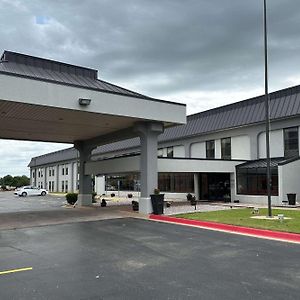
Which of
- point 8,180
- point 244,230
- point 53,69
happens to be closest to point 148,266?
point 244,230

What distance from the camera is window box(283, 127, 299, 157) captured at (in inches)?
1167

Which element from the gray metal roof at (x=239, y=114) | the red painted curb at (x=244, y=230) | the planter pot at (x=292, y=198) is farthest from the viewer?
the gray metal roof at (x=239, y=114)

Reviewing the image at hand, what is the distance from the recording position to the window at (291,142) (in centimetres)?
2964

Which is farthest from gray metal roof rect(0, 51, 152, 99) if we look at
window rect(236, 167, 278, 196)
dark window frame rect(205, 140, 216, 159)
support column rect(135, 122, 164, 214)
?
dark window frame rect(205, 140, 216, 159)

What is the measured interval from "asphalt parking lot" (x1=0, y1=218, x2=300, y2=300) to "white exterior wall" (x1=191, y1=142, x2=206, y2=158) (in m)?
24.7

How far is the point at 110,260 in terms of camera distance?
9.56 m

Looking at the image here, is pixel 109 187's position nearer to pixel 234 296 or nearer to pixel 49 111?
pixel 49 111

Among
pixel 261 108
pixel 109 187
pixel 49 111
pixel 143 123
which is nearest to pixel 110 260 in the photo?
pixel 49 111

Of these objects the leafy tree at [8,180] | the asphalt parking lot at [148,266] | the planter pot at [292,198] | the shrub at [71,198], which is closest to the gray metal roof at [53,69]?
the asphalt parking lot at [148,266]

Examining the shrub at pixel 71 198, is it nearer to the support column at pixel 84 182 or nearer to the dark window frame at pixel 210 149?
the support column at pixel 84 182

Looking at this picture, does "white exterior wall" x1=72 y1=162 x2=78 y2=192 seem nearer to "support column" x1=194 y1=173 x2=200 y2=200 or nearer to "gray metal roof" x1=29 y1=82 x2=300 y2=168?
"gray metal roof" x1=29 y1=82 x2=300 y2=168

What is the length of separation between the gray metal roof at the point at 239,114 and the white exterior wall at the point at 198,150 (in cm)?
123

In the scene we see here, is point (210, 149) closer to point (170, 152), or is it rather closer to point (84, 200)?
point (170, 152)

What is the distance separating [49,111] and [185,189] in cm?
2260
